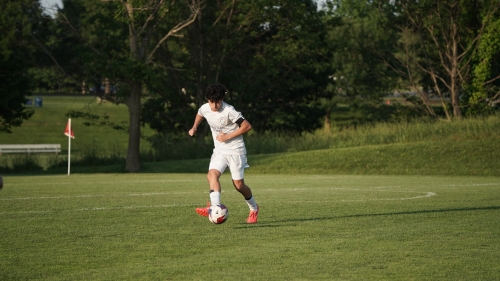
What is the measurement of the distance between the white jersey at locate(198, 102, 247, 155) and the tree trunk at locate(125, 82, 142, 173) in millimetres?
23393

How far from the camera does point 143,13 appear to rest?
34344 millimetres

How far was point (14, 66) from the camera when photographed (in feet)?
134

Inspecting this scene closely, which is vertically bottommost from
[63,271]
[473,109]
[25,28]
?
[63,271]

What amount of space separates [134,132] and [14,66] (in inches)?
340

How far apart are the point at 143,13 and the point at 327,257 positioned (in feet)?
87.6

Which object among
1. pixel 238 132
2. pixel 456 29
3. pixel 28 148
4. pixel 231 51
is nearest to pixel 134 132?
pixel 231 51

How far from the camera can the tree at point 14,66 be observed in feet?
128

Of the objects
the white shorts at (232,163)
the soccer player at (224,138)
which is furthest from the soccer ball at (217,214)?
the white shorts at (232,163)

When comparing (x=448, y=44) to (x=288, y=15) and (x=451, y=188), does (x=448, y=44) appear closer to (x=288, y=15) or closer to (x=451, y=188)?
(x=288, y=15)

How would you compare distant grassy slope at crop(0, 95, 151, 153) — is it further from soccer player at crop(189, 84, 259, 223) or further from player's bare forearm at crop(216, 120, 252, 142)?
player's bare forearm at crop(216, 120, 252, 142)

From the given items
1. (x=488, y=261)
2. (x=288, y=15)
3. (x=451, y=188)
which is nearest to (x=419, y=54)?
(x=288, y=15)

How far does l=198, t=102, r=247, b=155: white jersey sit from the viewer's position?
12.0m

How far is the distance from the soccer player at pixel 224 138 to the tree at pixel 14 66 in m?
27.9

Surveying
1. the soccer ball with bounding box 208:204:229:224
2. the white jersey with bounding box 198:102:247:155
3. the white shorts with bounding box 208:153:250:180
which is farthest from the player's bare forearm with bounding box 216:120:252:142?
the soccer ball with bounding box 208:204:229:224
